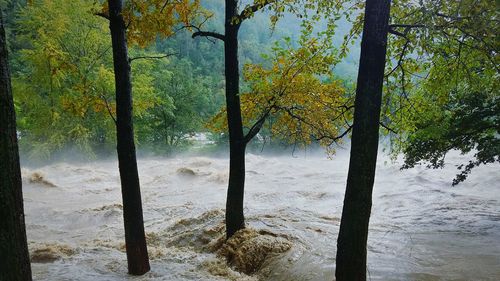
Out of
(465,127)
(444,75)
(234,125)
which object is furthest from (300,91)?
(465,127)

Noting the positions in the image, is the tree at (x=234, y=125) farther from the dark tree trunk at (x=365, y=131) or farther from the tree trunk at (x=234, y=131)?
the dark tree trunk at (x=365, y=131)

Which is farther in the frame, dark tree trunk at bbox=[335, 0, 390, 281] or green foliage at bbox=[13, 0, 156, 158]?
green foliage at bbox=[13, 0, 156, 158]

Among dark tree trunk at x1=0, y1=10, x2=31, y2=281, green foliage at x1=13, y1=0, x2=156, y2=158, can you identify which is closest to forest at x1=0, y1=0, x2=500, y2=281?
dark tree trunk at x1=0, y1=10, x2=31, y2=281

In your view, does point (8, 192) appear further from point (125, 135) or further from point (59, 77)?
point (59, 77)

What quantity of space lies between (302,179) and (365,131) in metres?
16.3

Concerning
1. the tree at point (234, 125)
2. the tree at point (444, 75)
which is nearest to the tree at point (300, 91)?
the tree at point (234, 125)

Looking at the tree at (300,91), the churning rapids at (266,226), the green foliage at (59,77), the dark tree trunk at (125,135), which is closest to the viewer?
the dark tree trunk at (125,135)

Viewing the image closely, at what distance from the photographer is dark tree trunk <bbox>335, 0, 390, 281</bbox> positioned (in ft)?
14.3

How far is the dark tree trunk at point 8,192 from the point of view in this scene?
3291 mm

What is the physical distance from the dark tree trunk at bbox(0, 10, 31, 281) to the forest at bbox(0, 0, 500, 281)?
0.01 metres

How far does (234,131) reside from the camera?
8.52m

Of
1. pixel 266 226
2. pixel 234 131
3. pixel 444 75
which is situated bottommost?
pixel 266 226

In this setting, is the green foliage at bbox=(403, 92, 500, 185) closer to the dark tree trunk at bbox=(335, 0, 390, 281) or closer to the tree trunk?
the tree trunk

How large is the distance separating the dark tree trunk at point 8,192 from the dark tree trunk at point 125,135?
3143mm
